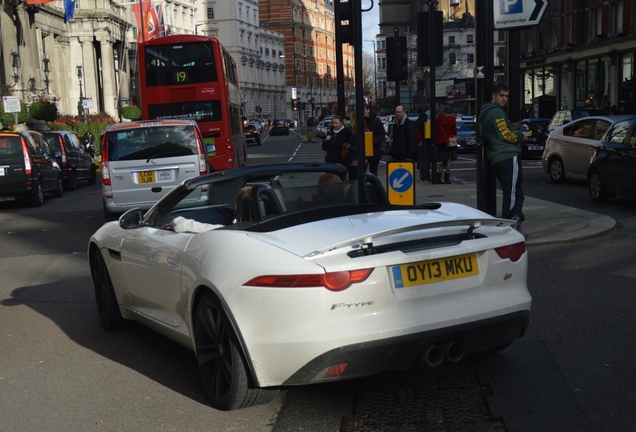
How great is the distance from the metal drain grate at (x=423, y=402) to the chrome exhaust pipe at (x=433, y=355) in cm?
27

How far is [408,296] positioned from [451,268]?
32 centimetres

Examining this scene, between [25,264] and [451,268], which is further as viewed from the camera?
[25,264]

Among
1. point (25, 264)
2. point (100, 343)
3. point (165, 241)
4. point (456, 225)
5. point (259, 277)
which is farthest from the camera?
point (25, 264)

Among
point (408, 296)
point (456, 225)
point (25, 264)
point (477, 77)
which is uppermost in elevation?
point (477, 77)

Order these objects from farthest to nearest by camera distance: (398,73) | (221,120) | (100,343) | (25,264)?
(221,120) → (398,73) → (25,264) → (100,343)

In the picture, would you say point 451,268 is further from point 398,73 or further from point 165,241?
point 398,73

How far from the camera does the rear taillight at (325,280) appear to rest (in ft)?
14.5

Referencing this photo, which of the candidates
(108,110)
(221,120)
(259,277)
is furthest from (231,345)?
(108,110)

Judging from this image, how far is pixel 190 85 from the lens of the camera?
26328mm

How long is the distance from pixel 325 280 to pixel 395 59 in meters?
13.2

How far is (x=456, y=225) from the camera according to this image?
4.91 metres

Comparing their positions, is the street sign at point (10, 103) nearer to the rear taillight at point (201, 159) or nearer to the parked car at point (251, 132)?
the rear taillight at point (201, 159)

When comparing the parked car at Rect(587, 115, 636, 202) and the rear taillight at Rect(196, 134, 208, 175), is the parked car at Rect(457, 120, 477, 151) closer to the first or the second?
the parked car at Rect(587, 115, 636, 202)

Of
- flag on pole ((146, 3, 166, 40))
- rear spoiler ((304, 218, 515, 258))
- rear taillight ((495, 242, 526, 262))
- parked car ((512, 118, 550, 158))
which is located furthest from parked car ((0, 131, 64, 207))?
flag on pole ((146, 3, 166, 40))
